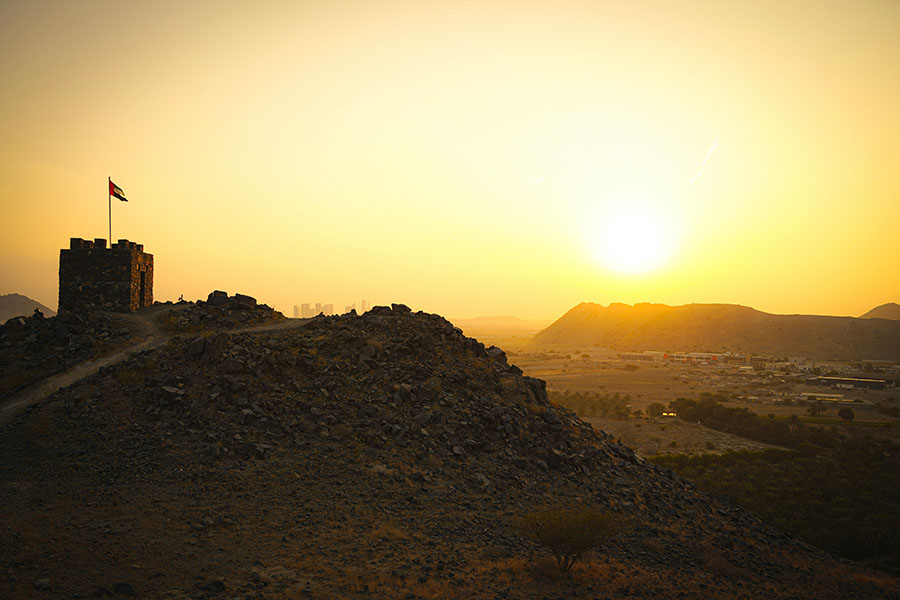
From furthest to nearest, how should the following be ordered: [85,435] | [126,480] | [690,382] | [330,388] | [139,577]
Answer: [690,382], [330,388], [85,435], [126,480], [139,577]

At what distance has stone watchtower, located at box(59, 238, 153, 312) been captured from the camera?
84.0 ft

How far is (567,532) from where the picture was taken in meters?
12.8

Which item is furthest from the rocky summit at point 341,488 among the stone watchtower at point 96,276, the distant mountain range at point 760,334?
the distant mountain range at point 760,334

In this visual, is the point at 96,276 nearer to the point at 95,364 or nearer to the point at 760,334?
the point at 95,364

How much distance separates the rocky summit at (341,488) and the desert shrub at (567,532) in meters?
0.52

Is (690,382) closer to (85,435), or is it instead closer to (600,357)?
(600,357)

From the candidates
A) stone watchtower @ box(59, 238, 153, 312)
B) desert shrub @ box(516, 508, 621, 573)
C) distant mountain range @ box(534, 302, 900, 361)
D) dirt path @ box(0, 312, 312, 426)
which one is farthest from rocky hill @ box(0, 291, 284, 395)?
distant mountain range @ box(534, 302, 900, 361)

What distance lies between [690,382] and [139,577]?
316 feet

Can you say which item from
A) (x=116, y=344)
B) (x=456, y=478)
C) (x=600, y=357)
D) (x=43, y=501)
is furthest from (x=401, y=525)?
(x=600, y=357)

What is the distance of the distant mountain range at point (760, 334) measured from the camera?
138 meters

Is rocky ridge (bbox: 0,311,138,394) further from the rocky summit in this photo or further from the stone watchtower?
the rocky summit

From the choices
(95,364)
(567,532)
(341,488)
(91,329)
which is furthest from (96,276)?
(567,532)

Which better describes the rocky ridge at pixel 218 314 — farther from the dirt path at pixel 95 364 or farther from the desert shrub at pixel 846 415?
the desert shrub at pixel 846 415

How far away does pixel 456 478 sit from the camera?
16547 millimetres
